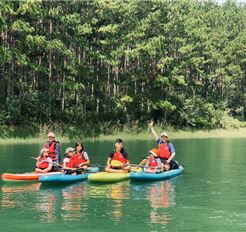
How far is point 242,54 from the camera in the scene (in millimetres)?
66375

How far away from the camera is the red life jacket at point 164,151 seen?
20312 millimetres

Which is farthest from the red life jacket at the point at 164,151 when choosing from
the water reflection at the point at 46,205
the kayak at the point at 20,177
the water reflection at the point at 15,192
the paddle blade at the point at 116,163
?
the water reflection at the point at 46,205

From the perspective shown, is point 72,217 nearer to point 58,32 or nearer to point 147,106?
point 58,32

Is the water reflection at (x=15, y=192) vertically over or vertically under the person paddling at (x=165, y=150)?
under

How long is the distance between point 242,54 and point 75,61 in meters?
30.8

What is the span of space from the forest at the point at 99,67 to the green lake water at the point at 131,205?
17.2 metres

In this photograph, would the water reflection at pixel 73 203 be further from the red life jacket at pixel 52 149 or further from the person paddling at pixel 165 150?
the person paddling at pixel 165 150

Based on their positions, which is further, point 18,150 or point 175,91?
point 175,91

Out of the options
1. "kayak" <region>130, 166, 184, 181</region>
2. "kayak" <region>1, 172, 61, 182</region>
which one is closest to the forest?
"kayak" <region>1, 172, 61, 182</region>

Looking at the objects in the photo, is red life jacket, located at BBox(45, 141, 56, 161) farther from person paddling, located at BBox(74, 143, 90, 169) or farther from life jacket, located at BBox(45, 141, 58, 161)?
person paddling, located at BBox(74, 143, 90, 169)

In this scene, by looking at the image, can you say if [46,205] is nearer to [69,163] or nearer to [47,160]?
[47,160]

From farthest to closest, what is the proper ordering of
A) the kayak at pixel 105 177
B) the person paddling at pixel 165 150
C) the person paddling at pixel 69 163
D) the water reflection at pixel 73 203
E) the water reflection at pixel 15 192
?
the person paddling at pixel 165 150 < the person paddling at pixel 69 163 < the kayak at pixel 105 177 < the water reflection at pixel 15 192 < the water reflection at pixel 73 203

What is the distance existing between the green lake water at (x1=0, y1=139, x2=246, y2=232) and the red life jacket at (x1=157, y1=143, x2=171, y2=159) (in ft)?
3.33

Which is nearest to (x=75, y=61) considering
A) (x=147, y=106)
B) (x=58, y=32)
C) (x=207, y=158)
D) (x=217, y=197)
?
(x=58, y=32)
